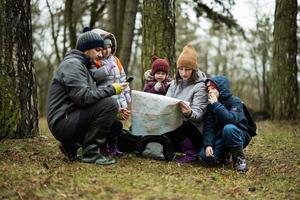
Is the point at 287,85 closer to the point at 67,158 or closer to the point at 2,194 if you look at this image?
the point at 67,158

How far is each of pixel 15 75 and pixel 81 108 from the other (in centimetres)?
203

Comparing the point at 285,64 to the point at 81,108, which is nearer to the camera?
the point at 81,108

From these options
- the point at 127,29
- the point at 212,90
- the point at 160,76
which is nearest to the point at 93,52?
the point at 160,76

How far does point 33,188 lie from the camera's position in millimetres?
3771

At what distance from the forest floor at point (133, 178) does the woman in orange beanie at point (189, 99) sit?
26cm

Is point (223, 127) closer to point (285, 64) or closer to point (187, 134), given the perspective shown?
point (187, 134)

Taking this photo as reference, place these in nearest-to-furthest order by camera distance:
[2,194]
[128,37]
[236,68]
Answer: [2,194]
[128,37]
[236,68]

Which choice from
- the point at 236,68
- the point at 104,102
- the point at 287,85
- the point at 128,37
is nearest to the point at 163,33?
the point at 104,102

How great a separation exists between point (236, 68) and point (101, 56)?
25621 mm

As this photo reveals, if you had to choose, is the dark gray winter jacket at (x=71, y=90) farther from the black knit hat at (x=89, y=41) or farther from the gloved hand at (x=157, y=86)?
the gloved hand at (x=157, y=86)

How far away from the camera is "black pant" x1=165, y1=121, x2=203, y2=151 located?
224 inches

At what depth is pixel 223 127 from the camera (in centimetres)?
545

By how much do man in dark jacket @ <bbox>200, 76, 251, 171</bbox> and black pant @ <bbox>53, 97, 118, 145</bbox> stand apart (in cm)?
121

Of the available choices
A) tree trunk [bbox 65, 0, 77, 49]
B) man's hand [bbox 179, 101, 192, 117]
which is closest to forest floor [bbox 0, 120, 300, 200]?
man's hand [bbox 179, 101, 192, 117]
